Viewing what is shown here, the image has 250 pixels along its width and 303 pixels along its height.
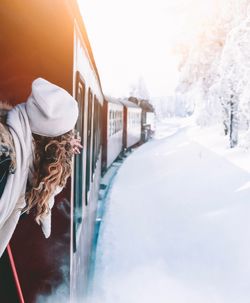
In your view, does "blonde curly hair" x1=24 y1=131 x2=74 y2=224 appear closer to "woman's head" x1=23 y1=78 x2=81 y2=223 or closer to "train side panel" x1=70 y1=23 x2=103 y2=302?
"woman's head" x1=23 y1=78 x2=81 y2=223

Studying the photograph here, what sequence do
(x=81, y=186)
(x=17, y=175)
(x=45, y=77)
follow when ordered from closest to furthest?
1. (x=17, y=175)
2. (x=45, y=77)
3. (x=81, y=186)

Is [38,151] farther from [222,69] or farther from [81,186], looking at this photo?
[222,69]

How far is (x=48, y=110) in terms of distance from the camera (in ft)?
5.48

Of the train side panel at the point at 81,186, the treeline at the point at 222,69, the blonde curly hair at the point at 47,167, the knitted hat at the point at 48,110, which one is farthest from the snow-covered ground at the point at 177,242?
the knitted hat at the point at 48,110

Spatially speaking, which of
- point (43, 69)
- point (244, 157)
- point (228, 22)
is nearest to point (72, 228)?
point (43, 69)

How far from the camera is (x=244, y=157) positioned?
14.4 metres

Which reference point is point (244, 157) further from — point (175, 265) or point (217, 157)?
point (175, 265)

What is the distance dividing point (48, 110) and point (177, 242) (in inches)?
225

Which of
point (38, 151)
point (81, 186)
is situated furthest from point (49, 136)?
point (81, 186)

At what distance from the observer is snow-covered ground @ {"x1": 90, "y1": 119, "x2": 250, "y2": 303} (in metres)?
5.14

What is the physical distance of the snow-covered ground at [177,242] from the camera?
202 inches

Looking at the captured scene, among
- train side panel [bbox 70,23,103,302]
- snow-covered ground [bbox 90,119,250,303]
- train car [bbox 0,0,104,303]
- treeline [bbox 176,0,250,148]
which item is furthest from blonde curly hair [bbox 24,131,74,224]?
treeline [bbox 176,0,250,148]

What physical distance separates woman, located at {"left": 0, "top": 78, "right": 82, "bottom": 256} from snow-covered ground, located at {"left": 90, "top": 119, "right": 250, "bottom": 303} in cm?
342

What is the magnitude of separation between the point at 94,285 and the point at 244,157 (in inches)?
425
